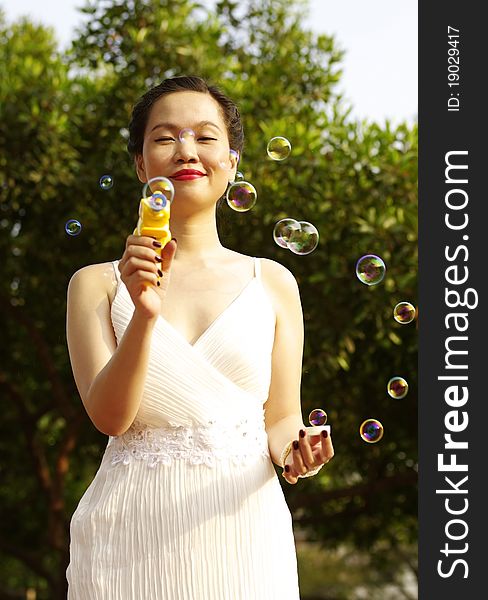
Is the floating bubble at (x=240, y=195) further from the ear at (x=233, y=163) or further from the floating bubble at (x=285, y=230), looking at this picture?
the ear at (x=233, y=163)

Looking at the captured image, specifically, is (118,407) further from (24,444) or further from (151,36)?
(24,444)

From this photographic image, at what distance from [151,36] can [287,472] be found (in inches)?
251

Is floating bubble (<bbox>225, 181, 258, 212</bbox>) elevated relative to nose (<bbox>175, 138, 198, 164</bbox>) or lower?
elevated

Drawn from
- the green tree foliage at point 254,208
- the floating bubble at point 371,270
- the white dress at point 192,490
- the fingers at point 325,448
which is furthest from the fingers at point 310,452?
the green tree foliage at point 254,208

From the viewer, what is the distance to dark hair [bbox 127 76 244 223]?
2730 millimetres

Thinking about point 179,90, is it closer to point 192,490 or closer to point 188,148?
point 188,148

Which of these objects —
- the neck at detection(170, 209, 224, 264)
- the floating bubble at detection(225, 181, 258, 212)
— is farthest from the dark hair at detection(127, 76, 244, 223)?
the floating bubble at detection(225, 181, 258, 212)

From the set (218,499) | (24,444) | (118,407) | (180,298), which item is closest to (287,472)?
(218,499)

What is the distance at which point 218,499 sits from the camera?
7.79 feet

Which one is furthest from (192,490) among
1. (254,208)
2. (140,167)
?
(254,208)

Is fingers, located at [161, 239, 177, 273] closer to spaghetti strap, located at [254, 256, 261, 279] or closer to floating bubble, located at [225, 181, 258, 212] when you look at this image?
spaghetti strap, located at [254, 256, 261, 279]

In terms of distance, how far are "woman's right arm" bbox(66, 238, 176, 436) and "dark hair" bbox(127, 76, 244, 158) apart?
42 cm

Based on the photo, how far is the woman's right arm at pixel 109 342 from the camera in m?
2.12

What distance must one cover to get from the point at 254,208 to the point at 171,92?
473cm
